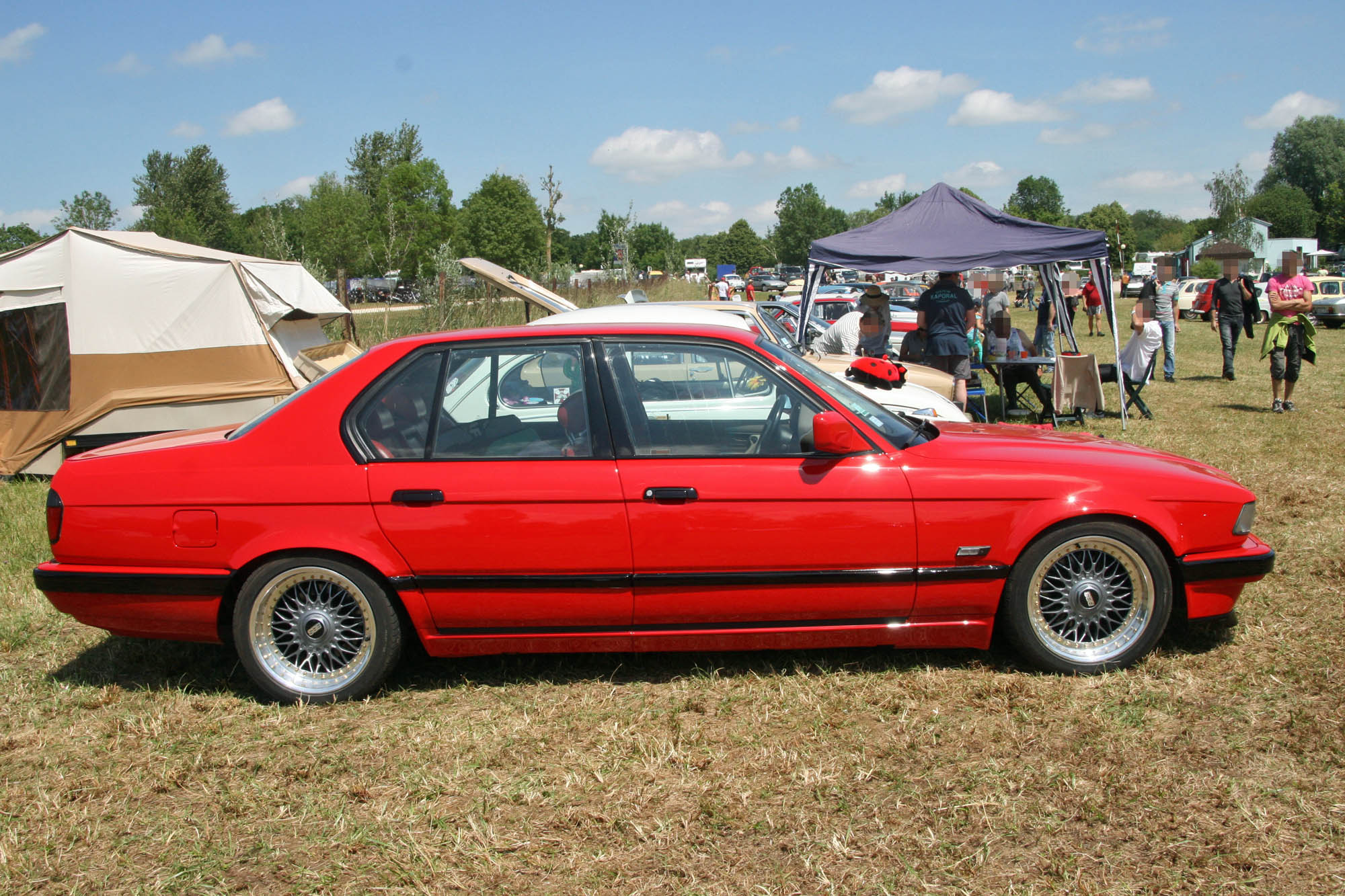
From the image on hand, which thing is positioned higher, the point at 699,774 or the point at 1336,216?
the point at 1336,216

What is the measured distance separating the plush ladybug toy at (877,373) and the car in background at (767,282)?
44.0m

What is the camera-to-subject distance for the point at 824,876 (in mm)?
2650

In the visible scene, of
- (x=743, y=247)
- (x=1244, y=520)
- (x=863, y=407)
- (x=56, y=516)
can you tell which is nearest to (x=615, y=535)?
(x=863, y=407)

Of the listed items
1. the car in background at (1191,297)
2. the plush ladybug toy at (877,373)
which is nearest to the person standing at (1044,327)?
the plush ladybug toy at (877,373)

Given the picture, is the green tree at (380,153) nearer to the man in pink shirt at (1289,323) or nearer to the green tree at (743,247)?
the green tree at (743,247)

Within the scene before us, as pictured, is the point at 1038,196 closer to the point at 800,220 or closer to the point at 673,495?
the point at 800,220

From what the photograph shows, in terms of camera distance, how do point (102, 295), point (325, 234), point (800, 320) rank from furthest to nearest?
1. point (325, 234)
2. point (800, 320)
3. point (102, 295)

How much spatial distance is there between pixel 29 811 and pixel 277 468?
1.42 m

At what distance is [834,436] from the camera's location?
3.61 m

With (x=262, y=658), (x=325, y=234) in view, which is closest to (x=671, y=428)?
(x=262, y=658)

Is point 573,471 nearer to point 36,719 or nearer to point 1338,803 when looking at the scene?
point 36,719

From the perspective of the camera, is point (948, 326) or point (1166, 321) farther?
point (1166, 321)

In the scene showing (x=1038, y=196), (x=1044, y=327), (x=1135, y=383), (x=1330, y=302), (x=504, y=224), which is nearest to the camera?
(x=1135, y=383)

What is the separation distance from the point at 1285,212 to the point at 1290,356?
287 feet
